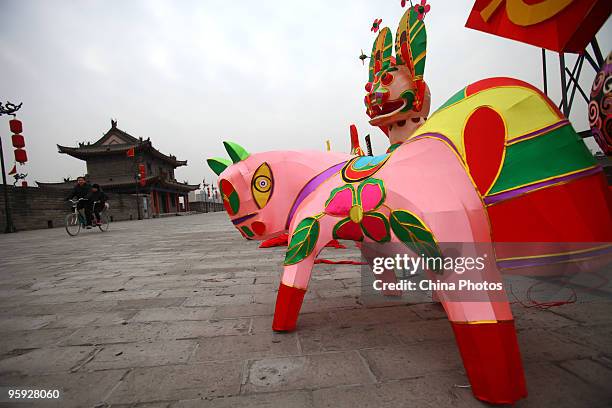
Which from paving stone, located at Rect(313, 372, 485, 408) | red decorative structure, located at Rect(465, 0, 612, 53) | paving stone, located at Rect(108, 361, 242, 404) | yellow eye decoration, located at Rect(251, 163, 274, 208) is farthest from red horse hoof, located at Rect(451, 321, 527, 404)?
yellow eye decoration, located at Rect(251, 163, 274, 208)

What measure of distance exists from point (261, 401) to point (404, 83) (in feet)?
6.94

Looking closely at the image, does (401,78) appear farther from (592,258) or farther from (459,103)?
(592,258)

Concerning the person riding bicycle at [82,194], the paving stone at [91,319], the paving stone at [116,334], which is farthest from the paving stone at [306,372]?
the person riding bicycle at [82,194]

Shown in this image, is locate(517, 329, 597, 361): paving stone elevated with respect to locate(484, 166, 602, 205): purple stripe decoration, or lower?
lower

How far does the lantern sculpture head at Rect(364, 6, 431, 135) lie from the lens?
214cm

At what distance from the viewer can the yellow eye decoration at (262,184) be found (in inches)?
93.0

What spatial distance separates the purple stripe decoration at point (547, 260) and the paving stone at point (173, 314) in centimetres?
203

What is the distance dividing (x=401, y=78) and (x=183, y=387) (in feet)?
7.52

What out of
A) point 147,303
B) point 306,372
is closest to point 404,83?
point 306,372

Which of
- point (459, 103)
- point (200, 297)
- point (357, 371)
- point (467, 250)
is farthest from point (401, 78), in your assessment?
point (200, 297)

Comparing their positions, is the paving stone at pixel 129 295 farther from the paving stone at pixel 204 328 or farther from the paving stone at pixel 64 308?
the paving stone at pixel 204 328

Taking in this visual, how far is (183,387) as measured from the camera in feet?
4.80

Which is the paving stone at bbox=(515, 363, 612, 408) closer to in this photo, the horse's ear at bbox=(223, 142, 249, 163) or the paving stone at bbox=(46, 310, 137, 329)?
the horse's ear at bbox=(223, 142, 249, 163)

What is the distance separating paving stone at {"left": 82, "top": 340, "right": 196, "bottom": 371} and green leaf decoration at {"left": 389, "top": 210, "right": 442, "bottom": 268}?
1.37 m
